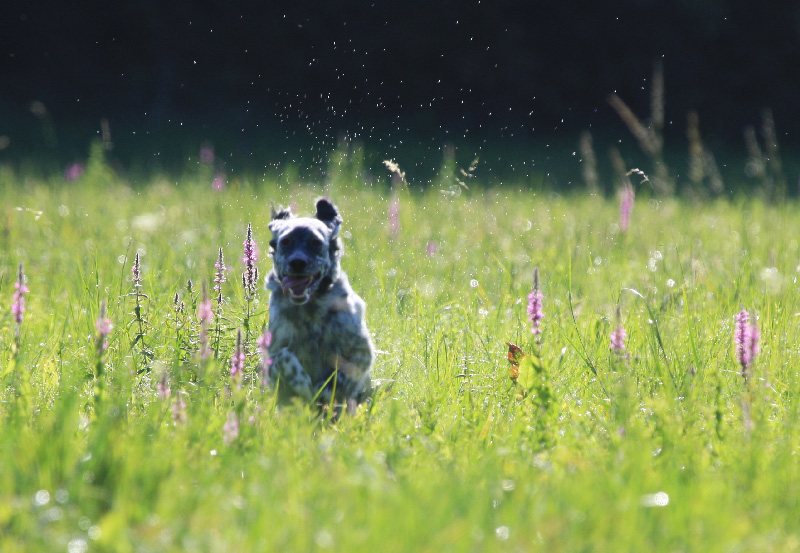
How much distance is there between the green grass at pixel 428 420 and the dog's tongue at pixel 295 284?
0.49 meters

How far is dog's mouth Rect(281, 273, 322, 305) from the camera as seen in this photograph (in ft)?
15.5

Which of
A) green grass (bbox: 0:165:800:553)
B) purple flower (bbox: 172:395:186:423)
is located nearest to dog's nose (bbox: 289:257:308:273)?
green grass (bbox: 0:165:800:553)

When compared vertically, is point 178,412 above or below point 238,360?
below

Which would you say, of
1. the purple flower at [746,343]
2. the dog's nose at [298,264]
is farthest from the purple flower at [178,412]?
the purple flower at [746,343]

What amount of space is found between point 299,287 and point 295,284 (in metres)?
0.03

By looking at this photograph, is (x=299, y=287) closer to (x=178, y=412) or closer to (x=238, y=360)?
(x=238, y=360)

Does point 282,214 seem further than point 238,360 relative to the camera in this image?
Yes

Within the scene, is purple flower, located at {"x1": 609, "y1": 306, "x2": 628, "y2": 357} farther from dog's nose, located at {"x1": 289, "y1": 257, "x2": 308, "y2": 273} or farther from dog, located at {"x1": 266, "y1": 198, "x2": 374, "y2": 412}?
dog's nose, located at {"x1": 289, "y1": 257, "x2": 308, "y2": 273}

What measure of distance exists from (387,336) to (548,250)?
2568mm

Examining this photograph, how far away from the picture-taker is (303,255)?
480 centimetres

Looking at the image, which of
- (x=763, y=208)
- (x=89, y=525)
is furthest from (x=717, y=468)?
(x=763, y=208)

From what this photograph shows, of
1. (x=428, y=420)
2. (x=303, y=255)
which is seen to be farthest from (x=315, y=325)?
(x=428, y=420)

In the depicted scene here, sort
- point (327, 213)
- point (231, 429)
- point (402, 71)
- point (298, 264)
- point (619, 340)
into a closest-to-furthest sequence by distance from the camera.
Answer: point (231, 429)
point (619, 340)
point (298, 264)
point (327, 213)
point (402, 71)

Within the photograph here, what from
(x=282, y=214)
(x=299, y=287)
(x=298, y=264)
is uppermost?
(x=282, y=214)
